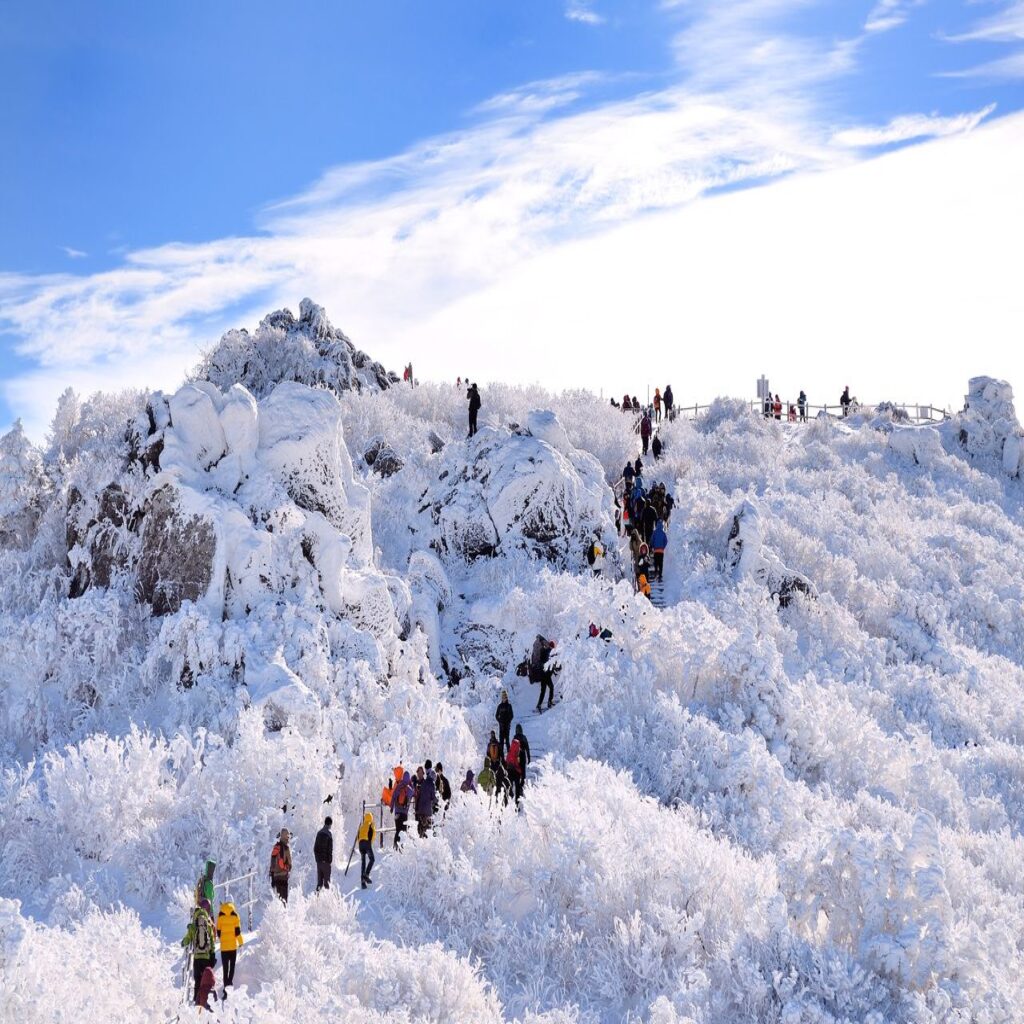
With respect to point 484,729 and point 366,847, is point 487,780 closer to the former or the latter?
point 366,847

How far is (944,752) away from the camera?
19203 mm

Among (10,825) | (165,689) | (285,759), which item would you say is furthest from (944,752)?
(10,825)

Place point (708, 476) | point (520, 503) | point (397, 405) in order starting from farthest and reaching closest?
point (397, 405), point (708, 476), point (520, 503)

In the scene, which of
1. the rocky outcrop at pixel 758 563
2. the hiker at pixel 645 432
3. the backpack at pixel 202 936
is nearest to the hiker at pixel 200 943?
the backpack at pixel 202 936

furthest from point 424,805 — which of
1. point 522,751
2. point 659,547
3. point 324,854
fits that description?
point 659,547

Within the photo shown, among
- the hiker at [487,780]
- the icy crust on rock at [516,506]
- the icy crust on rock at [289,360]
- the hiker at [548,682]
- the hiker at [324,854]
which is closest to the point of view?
the hiker at [324,854]

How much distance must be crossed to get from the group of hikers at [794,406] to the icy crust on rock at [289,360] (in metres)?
16.0

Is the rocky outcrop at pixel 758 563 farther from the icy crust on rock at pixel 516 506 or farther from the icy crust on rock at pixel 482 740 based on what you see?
the icy crust on rock at pixel 516 506

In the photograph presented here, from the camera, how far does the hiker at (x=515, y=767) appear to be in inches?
601

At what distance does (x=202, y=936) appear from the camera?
10.1 meters

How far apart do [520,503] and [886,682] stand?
9.21 metres

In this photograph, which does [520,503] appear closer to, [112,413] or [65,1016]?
[112,413]

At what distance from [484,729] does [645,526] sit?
31.1 feet

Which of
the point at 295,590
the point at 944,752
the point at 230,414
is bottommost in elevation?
the point at 944,752
